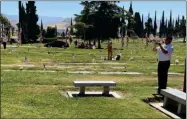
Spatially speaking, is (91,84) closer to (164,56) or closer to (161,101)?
(161,101)

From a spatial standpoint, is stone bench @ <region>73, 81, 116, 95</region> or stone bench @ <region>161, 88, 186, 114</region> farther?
stone bench @ <region>73, 81, 116, 95</region>

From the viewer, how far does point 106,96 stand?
40.3ft

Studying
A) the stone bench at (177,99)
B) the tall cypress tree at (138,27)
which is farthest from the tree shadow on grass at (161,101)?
the tall cypress tree at (138,27)

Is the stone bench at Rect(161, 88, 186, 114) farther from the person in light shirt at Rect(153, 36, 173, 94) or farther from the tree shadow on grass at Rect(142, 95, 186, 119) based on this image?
the person in light shirt at Rect(153, 36, 173, 94)

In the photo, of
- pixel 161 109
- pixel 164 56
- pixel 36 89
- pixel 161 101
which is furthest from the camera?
pixel 36 89

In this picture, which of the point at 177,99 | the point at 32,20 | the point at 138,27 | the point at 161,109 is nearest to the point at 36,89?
the point at 161,109

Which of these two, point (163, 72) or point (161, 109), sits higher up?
point (163, 72)

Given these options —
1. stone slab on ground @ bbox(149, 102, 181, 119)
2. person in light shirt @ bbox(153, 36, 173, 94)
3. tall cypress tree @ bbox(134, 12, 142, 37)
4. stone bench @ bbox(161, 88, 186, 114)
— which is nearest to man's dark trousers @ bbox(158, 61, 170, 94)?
person in light shirt @ bbox(153, 36, 173, 94)

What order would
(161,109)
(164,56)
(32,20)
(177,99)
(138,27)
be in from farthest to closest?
(138,27)
(32,20)
(164,56)
(161,109)
(177,99)

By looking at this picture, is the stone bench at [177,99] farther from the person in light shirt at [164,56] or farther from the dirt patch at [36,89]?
the dirt patch at [36,89]

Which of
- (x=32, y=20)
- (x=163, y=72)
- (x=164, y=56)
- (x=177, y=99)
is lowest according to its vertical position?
(x=177, y=99)

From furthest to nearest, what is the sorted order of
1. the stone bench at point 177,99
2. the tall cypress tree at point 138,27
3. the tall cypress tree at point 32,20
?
the tall cypress tree at point 138,27, the tall cypress tree at point 32,20, the stone bench at point 177,99

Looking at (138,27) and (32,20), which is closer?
(32,20)

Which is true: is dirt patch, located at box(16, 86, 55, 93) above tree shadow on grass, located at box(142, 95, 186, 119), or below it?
above
